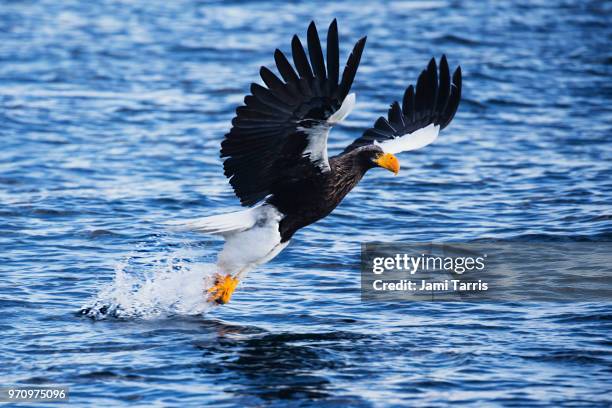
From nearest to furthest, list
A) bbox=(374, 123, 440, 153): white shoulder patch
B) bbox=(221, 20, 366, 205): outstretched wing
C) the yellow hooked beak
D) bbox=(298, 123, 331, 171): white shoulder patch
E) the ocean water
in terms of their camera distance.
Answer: the ocean water
bbox=(221, 20, 366, 205): outstretched wing
bbox=(298, 123, 331, 171): white shoulder patch
the yellow hooked beak
bbox=(374, 123, 440, 153): white shoulder patch

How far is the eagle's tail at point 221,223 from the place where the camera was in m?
6.87

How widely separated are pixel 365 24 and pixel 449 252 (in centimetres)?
932

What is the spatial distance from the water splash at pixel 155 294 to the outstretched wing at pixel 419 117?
4.66 feet

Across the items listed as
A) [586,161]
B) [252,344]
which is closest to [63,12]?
[586,161]

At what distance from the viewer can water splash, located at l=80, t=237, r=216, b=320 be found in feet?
24.1

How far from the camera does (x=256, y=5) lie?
62.3 feet

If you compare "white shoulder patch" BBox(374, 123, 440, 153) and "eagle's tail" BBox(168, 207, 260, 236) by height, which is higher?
"white shoulder patch" BBox(374, 123, 440, 153)

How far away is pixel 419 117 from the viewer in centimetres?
827

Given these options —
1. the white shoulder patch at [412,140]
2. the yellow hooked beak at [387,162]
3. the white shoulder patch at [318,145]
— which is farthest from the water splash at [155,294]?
the white shoulder patch at [412,140]

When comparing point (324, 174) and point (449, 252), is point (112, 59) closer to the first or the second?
point (449, 252)

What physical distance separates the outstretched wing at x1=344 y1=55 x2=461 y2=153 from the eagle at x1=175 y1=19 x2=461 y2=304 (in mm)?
24

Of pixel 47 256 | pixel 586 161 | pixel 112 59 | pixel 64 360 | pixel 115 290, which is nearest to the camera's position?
pixel 64 360

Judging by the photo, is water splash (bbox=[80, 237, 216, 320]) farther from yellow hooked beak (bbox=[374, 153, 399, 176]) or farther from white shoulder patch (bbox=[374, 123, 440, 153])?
white shoulder patch (bbox=[374, 123, 440, 153])

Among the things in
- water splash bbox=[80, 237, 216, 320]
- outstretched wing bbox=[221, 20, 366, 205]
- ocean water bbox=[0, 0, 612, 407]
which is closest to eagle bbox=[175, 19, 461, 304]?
outstretched wing bbox=[221, 20, 366, 205]
